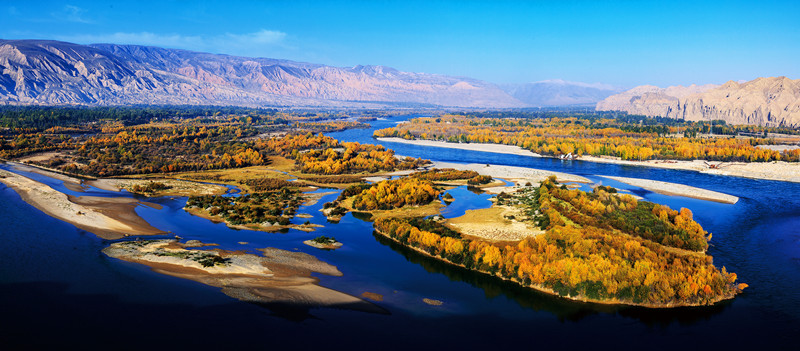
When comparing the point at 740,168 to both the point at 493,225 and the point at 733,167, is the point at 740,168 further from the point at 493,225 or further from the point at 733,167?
the point at 493,225

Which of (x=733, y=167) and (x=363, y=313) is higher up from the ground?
(x=733, y=167)

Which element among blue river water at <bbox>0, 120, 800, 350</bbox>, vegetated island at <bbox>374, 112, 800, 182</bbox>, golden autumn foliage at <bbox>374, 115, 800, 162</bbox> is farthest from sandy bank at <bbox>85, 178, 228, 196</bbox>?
golden autumn foliage at <bbox>374, 115, 800, 162</bbox>

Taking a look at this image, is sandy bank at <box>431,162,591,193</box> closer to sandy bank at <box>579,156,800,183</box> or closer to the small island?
sandy bank at <box>579,156,800,183</box>

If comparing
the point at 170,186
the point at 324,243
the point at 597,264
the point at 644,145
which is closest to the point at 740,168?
the point at 644,145

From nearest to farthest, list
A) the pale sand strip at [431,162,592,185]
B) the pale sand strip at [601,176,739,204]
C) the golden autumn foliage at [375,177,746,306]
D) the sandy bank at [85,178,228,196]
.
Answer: the golden autumn foliage at [375,177,746,306]
the pale sand strip at [601,176,739,204]
the sandy bank at [85,178,228,196]
the pale sand strip at [431,162,592,185]

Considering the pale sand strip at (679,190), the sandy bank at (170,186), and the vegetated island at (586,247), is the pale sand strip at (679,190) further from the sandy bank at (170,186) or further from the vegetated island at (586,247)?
the sandy bank at (170,186)

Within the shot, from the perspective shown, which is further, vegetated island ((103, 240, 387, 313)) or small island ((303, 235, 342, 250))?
small island ((303, 235, 342, 250))
